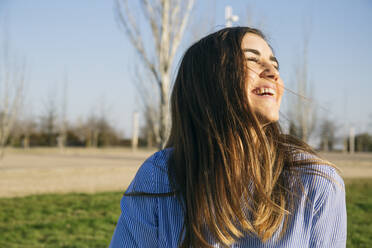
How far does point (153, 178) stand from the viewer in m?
1.21

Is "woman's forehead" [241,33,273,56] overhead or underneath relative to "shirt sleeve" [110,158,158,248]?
overhead

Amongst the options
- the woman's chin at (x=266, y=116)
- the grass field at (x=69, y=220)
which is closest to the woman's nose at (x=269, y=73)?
the woman's chin at (x=266, y=116)

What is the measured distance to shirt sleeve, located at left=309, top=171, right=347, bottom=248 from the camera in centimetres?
106

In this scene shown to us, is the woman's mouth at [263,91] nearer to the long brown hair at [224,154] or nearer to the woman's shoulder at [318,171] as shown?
the long brown hair at [224,154]

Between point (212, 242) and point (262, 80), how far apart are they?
0.61 m

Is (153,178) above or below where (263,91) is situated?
below

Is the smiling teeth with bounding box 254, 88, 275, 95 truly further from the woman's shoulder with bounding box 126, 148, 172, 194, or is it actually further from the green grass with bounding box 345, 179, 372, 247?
the green grass with bounding box 345, 179, 372, 247

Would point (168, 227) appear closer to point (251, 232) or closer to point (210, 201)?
point (210, 201)

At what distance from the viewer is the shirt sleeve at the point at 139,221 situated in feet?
3.77

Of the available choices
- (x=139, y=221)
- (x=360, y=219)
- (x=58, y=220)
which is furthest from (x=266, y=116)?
(x=360, y=219)

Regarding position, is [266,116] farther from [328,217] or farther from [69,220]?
[69,220]

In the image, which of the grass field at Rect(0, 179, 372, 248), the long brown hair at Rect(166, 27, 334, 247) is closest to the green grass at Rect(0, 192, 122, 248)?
the grass field at Rect(0, 179, 372, 248)

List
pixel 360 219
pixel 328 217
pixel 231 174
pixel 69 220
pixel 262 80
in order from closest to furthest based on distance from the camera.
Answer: pixel 328 217 < pixel 231 174 < pixel 262 80 < pixel 69 220 < pixel 360 219

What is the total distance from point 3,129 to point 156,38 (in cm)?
1203
